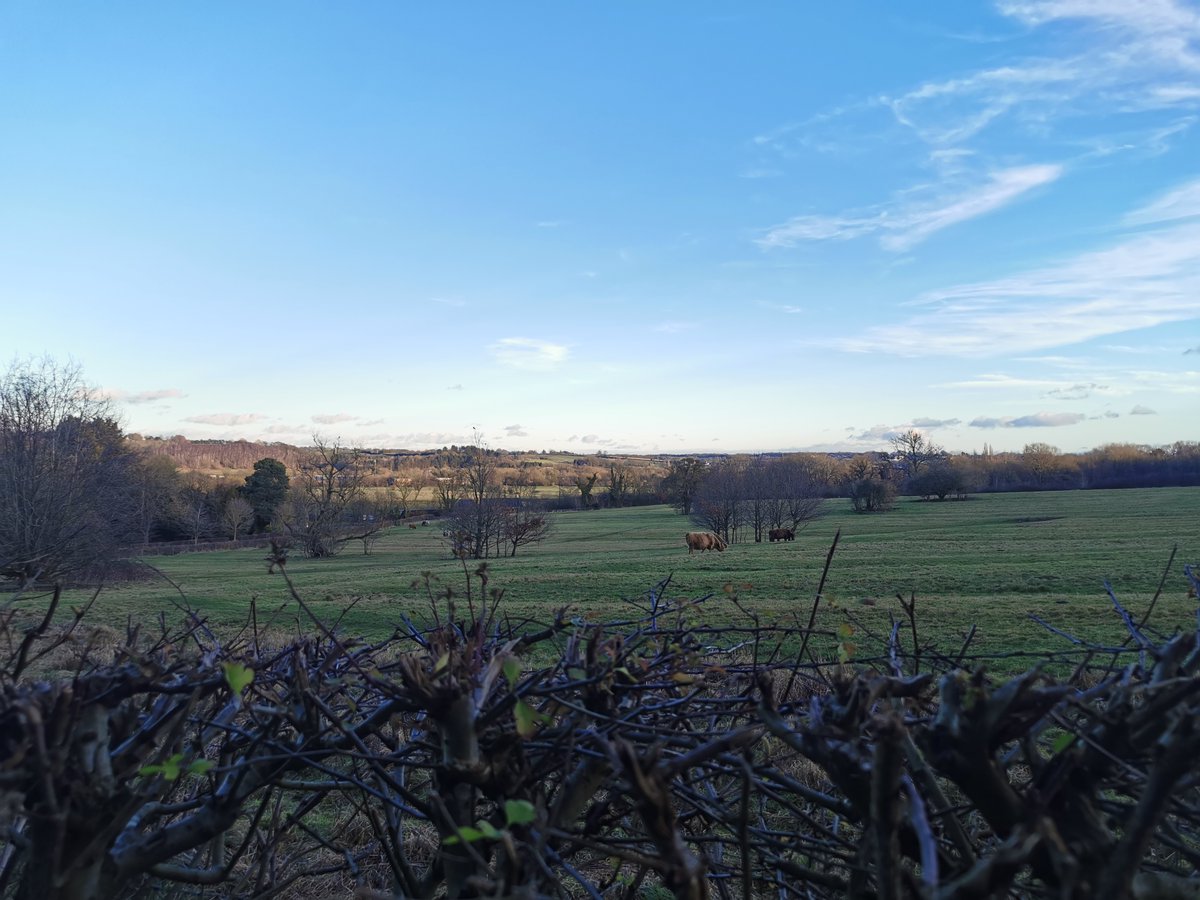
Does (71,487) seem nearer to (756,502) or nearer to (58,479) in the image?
(58,479)

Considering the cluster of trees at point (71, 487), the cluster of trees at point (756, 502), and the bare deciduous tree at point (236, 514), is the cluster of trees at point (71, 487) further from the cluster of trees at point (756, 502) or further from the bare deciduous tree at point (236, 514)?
the cluster of trees at point (756, 502)

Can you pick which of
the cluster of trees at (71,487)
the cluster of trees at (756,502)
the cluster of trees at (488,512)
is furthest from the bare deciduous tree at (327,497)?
the cluster of trees at (756,502)

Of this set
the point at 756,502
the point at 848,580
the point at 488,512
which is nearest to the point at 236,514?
the point at 488,512

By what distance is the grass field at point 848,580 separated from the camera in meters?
12.5

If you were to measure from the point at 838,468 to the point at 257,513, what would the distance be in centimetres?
6080

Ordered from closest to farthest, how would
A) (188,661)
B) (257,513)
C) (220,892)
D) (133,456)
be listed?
(188,661), (220,892), (133,456), (257,513)

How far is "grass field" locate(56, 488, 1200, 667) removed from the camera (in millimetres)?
12461

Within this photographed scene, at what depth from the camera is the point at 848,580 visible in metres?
20.3

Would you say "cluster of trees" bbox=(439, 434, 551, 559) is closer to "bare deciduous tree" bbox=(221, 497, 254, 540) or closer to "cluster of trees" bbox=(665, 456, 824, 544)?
"cluster of trees" bbox=(665, 456, 824, 544)

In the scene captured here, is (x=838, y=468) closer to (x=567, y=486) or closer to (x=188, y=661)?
(x=567, y=486)

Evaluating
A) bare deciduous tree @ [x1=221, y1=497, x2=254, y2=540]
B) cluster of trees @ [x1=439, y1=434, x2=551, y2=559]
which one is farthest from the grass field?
bare deciduous tree @ [x1=221, y1=497, x2=254, y2=540]

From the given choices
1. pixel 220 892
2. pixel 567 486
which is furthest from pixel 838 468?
pixel 220 892

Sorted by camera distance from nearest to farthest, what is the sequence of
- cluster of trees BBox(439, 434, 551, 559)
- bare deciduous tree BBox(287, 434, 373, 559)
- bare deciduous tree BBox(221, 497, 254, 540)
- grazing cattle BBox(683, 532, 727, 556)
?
grazing cattle BBox(683, 532, 727, 556) → cluster of trees BBox(439, 434, 551, 559) → bare deciduous tree BBox(287, 434, 373, 559) → bare deciduous tree BBox(221, 497, 254, 540)

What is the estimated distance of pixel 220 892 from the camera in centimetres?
282
